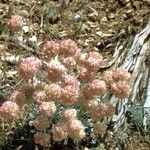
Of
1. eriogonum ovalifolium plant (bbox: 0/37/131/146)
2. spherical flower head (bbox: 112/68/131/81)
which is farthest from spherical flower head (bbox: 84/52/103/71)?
spherical flower head (bbox: 112/68/131/81)

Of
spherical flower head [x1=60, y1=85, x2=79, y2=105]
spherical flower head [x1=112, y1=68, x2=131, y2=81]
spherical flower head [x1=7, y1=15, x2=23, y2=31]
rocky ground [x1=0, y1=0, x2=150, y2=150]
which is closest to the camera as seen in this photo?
spherical flower head [x1=60, y1=85, x2=79, y2=105]

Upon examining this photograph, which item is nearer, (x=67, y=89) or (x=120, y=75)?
(x=67, y=89)

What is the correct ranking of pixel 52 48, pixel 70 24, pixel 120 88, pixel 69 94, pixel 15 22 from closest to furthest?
pixel 69 94 → pixel 120 88 → pixel 52 48 → pixel 15 22 → pixel 70 24

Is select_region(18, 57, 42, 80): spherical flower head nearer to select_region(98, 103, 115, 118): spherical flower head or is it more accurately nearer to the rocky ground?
select_region(98, 103, 115, 118): spherical flower head

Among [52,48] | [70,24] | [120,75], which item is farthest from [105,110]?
[70,24]

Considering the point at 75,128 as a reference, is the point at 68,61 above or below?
above

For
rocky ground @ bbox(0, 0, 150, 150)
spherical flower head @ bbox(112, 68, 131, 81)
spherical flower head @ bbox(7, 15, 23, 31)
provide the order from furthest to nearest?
rocky ground @ bbox(0, 0, 150, 150)
spherical flower head @ bbox(7, 15, 23, 31)
spherical flower head @ bbox(112, 68, 131, 81)

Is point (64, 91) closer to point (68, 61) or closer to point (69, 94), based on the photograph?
point (69, 94)

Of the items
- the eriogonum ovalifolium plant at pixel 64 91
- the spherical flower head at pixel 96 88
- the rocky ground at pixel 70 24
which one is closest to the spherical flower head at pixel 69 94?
the eriogonum ovalifolium plant at pixel 64 91
